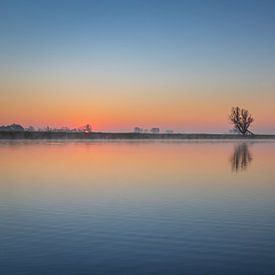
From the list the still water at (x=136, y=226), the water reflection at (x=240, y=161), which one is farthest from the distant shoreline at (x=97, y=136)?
the still water at (x=136, y=226)

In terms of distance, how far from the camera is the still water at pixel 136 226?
12305 millimetres

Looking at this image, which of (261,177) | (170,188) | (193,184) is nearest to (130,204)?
(170,188)

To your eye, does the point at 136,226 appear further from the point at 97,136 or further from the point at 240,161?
the point at 97,136

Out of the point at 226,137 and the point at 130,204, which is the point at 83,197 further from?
the point at 226,137

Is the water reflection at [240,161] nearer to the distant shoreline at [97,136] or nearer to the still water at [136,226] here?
the still water at [136,226]

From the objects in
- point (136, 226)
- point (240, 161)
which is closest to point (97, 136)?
point (240, 161)

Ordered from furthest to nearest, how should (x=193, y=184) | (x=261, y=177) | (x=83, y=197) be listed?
(x=261, y=177), (x=193, y=184), (x=83, y=197)

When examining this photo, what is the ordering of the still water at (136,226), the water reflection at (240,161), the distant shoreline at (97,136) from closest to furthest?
the still water at (136,226) < the water reflection at (240,161) < the distant shoreline at (97,136)

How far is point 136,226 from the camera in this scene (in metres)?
16.5

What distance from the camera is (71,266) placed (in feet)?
39.4

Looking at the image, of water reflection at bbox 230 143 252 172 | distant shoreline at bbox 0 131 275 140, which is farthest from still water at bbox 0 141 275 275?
distant shoreline at bbox 0 131 275 140

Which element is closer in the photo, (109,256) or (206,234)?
(109,256)

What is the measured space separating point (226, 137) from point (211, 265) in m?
179

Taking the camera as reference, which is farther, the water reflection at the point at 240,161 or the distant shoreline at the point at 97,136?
the distant shoreline at the point at 97,136
